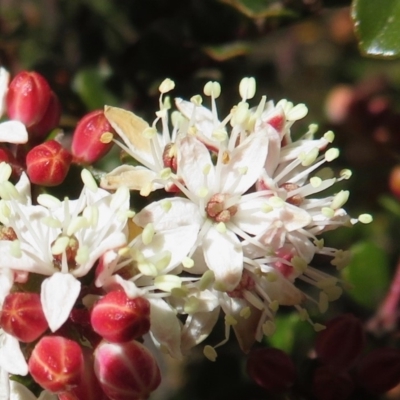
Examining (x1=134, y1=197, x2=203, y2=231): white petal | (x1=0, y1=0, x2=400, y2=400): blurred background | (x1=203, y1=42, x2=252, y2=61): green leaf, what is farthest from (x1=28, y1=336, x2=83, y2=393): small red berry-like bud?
(x1=203, y1=42, x2=252, y2=61): green leaf

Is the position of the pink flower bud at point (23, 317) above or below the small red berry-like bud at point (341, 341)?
above

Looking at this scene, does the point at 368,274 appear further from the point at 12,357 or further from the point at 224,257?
the point at 12,357

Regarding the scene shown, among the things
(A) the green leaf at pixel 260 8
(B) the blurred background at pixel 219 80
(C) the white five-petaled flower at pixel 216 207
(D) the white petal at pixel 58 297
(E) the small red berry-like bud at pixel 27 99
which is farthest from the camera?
(B) the blurred background at pixel 219 80

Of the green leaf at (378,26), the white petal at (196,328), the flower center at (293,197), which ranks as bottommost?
the white petal at (196,328)

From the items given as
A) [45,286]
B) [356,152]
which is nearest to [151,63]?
[356,152]

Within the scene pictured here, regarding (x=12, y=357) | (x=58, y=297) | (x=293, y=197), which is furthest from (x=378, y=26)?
(x=12, y=357)

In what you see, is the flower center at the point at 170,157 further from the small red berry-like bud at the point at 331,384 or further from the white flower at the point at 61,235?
the small red berry-like bud at the point at 331,384

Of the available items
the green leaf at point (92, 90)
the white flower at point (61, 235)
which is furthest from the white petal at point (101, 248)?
the green leaf at point (92, 90)
